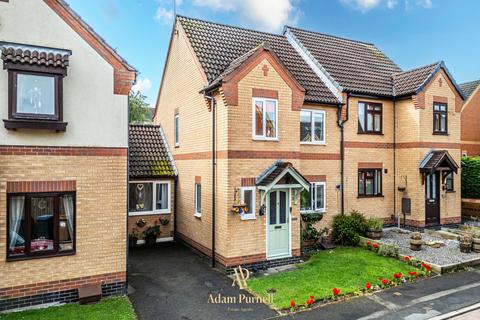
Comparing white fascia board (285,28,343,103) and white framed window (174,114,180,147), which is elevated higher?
white fascia board (285,28,343,103)

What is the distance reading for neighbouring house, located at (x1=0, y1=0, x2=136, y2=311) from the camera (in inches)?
337

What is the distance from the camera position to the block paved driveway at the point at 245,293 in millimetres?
8586

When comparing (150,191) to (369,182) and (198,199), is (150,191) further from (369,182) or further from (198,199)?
(369,182)

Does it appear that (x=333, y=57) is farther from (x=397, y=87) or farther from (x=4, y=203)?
(x=4, y=203)

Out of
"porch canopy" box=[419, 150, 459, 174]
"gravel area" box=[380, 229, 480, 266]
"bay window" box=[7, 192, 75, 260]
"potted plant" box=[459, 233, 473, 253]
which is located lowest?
"gravel area" box=[380, 229, 480, 266]

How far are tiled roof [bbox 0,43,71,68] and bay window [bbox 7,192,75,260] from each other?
3.37 m

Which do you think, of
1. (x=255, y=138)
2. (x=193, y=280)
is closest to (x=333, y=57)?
(x=255, y=138)

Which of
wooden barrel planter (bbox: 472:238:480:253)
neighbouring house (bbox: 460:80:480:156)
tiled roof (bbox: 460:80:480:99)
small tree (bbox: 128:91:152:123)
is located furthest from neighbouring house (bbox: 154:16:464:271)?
small tree (bbox: 128:91:152:123)

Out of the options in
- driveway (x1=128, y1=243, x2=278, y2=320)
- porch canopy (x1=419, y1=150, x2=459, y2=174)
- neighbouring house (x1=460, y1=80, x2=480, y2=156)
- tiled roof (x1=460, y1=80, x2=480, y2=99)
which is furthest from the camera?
tiled roof (x1=460, y1=80, x2=480, y2=99)

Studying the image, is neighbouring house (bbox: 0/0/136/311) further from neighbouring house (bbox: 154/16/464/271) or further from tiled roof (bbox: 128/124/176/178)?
tiled roof (bbox: 128/124/176/178)

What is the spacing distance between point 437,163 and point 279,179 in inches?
355

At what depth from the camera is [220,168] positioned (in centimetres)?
1205

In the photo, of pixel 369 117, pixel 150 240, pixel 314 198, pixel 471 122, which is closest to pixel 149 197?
pixel 150 240

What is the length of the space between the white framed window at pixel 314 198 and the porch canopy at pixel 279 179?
8.71 feet
